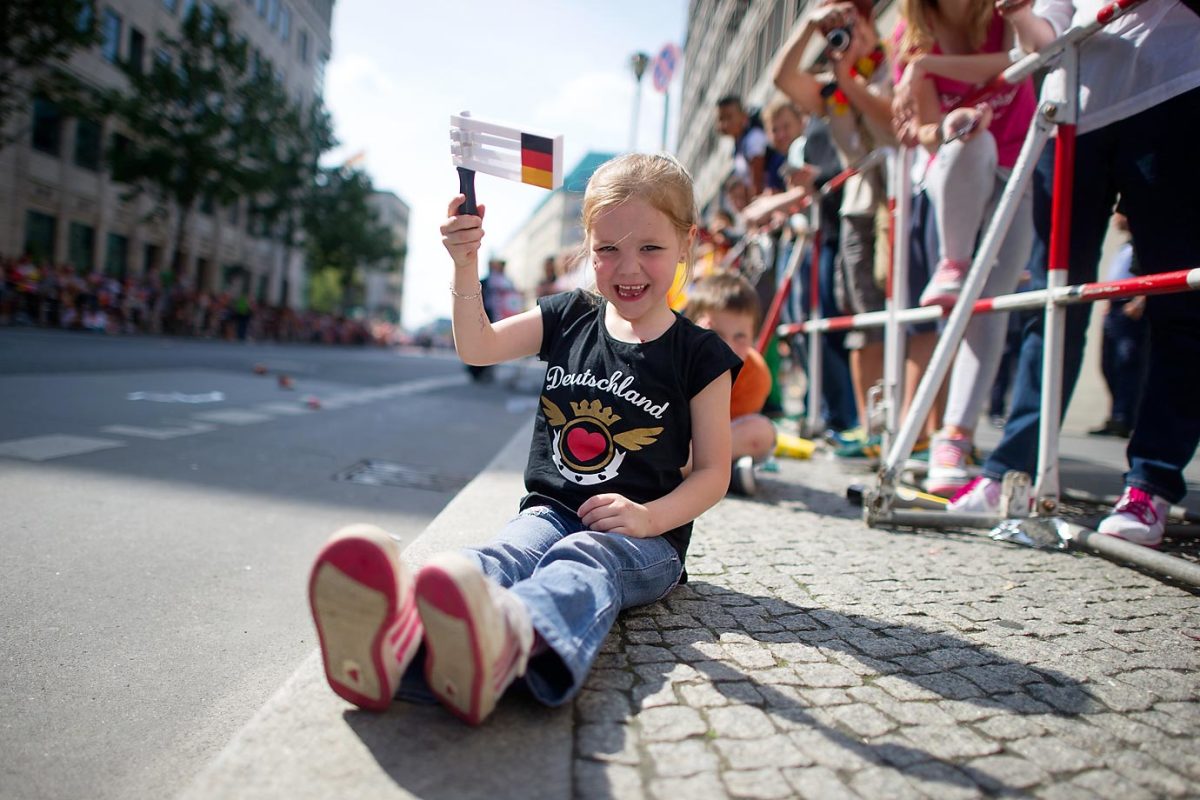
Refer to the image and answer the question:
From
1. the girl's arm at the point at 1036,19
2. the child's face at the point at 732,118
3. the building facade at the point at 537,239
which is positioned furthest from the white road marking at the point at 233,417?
the building facade at the point at 537,239

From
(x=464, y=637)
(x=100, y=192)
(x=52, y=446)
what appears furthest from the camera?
(x=100, y=192)

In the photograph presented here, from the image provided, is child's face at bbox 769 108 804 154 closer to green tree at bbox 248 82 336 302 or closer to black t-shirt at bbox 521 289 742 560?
black t-shirt at bbox 521 289 742 560

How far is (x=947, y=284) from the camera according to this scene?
3311 millimetres

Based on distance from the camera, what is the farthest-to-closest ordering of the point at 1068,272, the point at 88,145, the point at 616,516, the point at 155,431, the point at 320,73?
the point at 320,73
the point at 88,145
the point at 155,431
the point at 1068,272
the point at 616,516

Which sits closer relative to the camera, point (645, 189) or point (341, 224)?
point (645, 189)

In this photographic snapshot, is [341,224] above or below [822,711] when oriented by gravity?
above

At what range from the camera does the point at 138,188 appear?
26266 mm

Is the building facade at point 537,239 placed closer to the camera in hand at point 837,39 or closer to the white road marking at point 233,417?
the white road marking at point 233,417

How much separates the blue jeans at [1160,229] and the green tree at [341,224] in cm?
3689

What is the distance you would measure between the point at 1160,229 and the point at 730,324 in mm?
1581

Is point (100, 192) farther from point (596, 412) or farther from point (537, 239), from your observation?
point (537, 239)

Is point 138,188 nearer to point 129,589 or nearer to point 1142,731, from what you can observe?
point 129,589

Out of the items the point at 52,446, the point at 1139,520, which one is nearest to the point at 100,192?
the point at 52,446

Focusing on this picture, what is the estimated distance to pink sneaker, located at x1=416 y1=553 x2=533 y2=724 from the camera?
1.18 m
